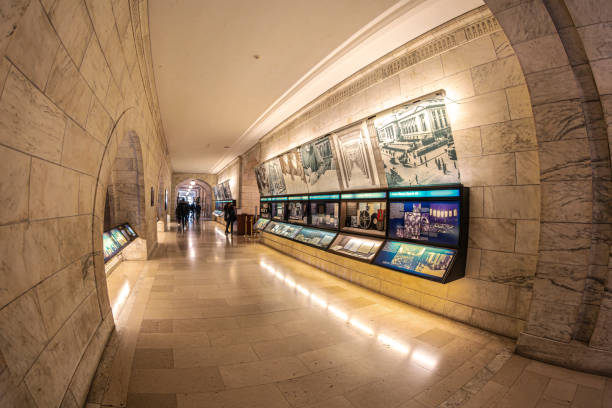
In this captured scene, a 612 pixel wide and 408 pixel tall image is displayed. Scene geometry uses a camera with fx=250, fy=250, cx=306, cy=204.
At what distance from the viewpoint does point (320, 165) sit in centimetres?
606

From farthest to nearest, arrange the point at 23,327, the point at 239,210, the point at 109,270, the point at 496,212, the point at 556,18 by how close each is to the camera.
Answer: the point at 239,210, the point at 109,270, the point at 496,212, the point at 556,18, the point at 23,327

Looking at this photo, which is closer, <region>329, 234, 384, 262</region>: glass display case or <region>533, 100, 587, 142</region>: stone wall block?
<region>533, 100, 587, 142</region>: stone wall block

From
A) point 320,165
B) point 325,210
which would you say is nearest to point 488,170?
point 325,210

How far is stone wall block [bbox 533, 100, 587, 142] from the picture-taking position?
7.76 feet

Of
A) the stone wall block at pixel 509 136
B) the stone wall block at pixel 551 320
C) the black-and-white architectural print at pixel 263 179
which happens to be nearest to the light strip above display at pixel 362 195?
the stone wall block at pixel 509 136

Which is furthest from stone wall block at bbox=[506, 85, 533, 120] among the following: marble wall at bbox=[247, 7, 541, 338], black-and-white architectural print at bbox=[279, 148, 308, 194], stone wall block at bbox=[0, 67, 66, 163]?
black-and-white architectural print at bbox=[279, 148, 308, 194]

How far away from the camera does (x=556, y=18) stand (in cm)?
222

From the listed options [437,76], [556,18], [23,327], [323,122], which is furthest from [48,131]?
[323,122]

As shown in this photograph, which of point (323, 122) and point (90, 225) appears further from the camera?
point (323, 122)

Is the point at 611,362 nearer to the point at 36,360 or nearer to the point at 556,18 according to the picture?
the point at 556,18

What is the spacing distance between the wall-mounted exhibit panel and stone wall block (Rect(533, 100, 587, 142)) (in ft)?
18.6

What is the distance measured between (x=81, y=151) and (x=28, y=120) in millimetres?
806

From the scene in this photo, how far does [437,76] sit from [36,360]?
483cm

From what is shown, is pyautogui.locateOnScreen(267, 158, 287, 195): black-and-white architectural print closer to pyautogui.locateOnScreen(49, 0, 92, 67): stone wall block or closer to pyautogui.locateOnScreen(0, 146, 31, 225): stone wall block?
pyautogui.locateOnScreen(49, 0, 92, 67): stone wall block
